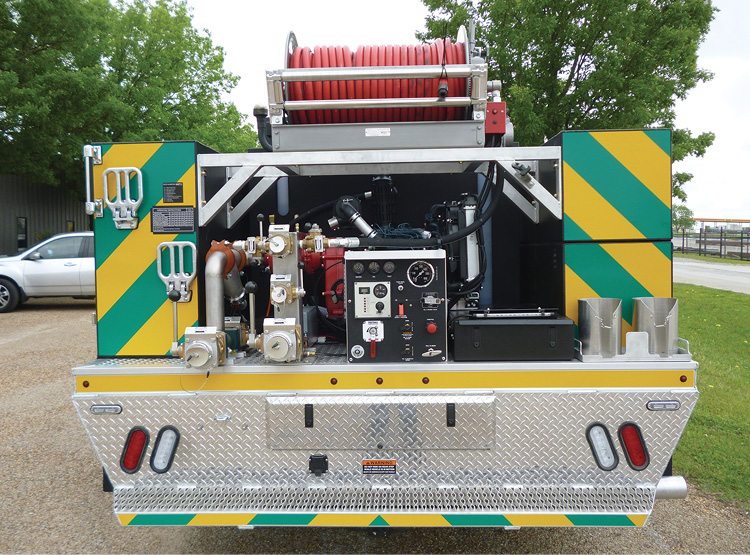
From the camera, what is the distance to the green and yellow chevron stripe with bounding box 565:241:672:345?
2.92m

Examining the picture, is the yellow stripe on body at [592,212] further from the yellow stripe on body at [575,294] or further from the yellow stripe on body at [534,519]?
the yellow stripe on body at [534,519]

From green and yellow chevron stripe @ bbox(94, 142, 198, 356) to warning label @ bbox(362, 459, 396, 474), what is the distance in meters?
1.18

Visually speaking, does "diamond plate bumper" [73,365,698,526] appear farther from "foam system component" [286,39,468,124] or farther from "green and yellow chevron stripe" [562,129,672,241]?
"foam system component" [286,39,468,124]

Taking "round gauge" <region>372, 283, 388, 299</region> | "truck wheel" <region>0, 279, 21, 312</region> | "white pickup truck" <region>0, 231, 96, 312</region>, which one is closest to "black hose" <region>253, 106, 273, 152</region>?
"round gauge" <region>372, 283, 388, 299</region>

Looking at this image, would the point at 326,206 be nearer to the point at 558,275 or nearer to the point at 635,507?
the point at 558,275

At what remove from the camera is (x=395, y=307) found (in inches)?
112

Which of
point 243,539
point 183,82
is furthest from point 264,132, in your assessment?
point 183,82

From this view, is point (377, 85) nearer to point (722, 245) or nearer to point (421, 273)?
point (421, 273)

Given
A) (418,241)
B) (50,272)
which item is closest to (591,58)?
(418,241)

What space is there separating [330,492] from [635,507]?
146 cm

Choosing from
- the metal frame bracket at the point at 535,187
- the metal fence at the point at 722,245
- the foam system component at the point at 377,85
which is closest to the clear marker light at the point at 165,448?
the foam system component at the point at 377,85

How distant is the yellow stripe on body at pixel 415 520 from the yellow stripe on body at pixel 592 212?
63.5 inches

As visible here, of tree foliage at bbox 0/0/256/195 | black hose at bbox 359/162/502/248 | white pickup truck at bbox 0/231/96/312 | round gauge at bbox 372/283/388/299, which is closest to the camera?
round gauge at bbox 372/283/388/299

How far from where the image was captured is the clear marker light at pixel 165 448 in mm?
2779
